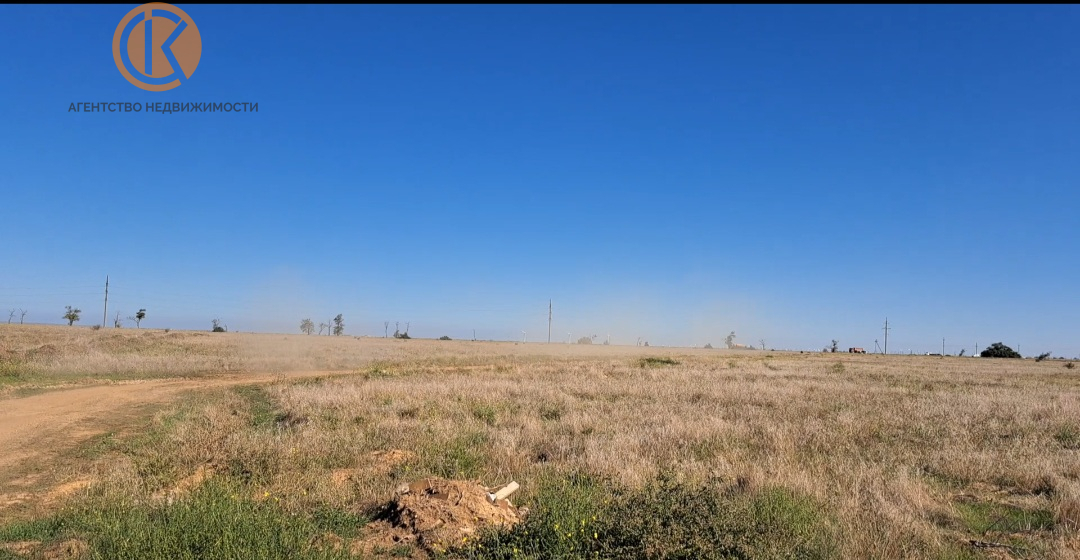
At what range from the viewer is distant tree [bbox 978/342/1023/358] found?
10226 centimetres

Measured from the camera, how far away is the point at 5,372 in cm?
2334

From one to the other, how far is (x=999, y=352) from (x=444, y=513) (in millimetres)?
129578

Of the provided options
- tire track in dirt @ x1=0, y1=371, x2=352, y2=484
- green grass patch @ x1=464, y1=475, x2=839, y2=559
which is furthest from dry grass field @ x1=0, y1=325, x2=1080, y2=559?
tire track in dirt @ x1=0, y1=371, x2=352, y2=484

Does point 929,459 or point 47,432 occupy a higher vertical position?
point 929,459

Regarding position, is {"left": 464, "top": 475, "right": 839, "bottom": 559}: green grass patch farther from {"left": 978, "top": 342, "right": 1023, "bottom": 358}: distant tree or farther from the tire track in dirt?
{"left": 978, "top": 342, "right": 1023, "bottom": 358}: distant tree

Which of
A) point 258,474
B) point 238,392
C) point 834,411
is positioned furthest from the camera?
point 238,392

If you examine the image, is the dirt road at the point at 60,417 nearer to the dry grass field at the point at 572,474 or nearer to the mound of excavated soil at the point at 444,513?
the dry grass field at the point at 572,474

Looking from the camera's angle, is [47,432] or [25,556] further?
[47,432]

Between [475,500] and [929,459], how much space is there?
8096mm

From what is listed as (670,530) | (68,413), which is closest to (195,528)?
(670,530)

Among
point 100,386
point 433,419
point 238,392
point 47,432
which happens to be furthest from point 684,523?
point 100,386

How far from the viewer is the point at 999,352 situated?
104 m

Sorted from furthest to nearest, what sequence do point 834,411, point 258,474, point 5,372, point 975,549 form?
point 5,372 < point 834,411 < point 258,474 < point 975,549

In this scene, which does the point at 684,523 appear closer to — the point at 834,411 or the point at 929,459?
the point at 929,459
